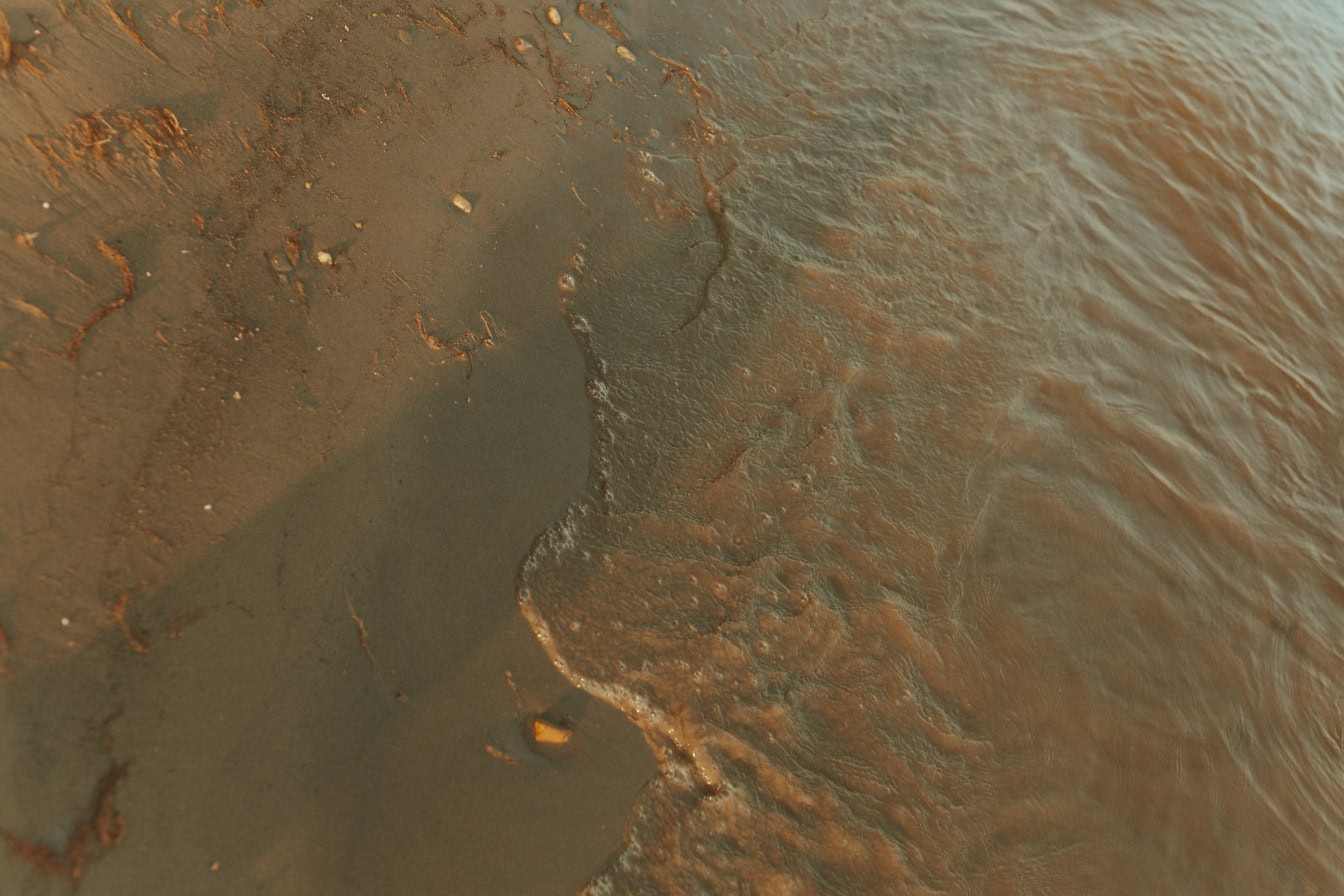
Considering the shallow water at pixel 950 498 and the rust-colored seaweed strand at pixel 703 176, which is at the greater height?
the rust-colored seaweed strand at pixel 703 176

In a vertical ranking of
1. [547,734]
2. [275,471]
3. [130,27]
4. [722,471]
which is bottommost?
[547,734]

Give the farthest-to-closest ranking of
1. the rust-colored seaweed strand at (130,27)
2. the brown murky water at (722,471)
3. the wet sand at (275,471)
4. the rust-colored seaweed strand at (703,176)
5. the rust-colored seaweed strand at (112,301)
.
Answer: the rust-colored seaweed strand at (703,176), the rust-colored seaweed strand at (130,27), the rust-colored seaweed strand at (112,301), the brown murky water at (722,471), the wet sand at (275,471)

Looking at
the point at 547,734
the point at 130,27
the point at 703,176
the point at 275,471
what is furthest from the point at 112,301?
the point at 703,176

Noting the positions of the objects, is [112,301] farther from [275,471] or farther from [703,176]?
[703,176]

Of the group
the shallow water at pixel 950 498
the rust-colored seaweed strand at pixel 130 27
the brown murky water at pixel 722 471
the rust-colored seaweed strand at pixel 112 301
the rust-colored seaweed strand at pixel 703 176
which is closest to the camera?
the brown murky water at pixel 722 471

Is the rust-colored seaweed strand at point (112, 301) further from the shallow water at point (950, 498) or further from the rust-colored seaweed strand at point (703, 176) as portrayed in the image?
the rust-colored seaweed strand at point (703, 176)

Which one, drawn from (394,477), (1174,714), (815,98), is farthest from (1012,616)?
(815,98)

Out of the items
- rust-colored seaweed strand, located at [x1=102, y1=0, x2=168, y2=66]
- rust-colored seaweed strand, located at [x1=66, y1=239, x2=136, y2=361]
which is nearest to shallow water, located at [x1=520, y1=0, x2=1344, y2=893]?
rust-colored seaweed strand, located at [x1=66, y1=239, x2=136, y2=361]

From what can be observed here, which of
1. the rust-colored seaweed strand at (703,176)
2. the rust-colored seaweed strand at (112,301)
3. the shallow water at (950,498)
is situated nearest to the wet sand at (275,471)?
the rust-colored seaweed strand at (112,301)
